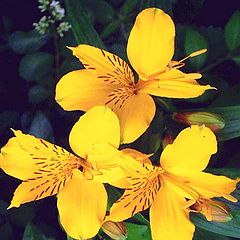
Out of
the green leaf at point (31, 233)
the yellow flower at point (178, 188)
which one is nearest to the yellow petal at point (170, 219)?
the yellow flower at point (178, 188)

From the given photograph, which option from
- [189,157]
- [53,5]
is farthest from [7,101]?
[189,157]

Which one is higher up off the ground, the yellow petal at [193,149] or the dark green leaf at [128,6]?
the dark green leaf at [128,6]

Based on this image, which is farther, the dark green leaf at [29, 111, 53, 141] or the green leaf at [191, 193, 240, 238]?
the dark green leaf at [29, 111, 53, 141]

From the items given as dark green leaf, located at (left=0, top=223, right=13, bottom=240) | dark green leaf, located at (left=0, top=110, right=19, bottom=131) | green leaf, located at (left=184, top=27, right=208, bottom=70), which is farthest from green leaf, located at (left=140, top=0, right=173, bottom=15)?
dark green leaf, located at (left=0, top=223, right=13, bottom=240)

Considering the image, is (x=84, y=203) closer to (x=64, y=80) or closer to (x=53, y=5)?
(x=64, y=80)

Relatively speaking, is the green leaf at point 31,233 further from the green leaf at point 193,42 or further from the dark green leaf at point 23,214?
the green leaf at point 193,42

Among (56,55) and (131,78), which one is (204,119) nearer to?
(131,78)

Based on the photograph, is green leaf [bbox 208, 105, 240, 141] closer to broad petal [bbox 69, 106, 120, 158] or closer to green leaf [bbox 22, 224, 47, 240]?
broad petal [bbox 69, 106, 120, 158]

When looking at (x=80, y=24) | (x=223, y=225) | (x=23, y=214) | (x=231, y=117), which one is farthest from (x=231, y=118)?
(x=23, y=214)
